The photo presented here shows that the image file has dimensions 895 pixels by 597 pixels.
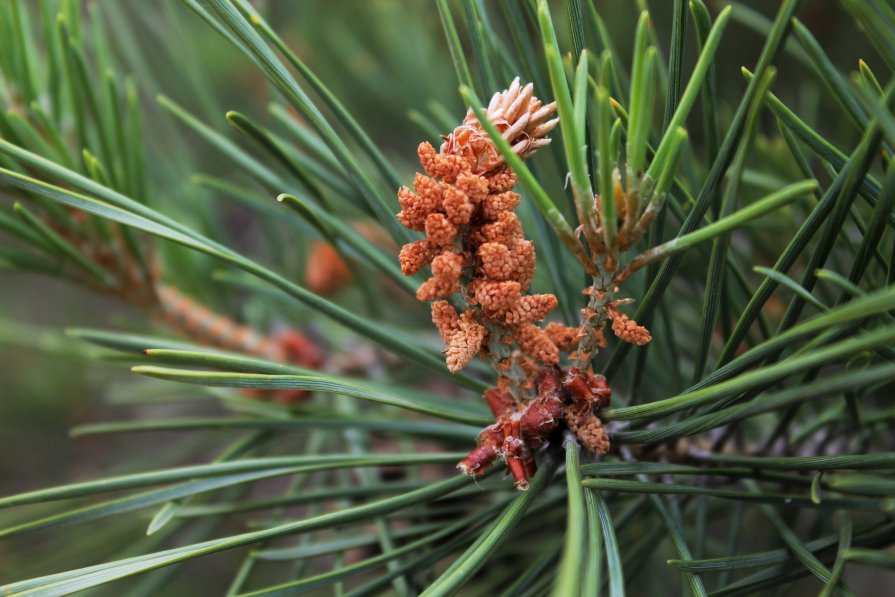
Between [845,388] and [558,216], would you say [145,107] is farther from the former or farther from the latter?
[845,388]

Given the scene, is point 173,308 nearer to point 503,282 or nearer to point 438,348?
point 438,348

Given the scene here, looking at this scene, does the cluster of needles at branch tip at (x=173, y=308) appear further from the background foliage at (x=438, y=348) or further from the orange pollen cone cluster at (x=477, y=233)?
the orange pollen cone cluster at (x=477, y=233)

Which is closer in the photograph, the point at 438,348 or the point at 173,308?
the point at 438,348

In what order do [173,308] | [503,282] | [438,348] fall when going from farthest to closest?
1. [173,308]
2. [438,348]
3. [503,282]

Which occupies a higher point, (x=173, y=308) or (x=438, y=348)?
(x=173, y=308)

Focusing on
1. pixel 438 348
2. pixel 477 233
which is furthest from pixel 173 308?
pixel 477 233

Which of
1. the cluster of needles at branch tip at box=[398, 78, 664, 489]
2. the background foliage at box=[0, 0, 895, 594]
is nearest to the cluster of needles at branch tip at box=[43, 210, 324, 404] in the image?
the background foliage at box=[0, 0, 895, 594]

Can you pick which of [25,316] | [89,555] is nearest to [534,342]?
[89,555]

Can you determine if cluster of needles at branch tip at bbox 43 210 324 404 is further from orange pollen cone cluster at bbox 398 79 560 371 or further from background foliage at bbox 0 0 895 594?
orange pollen cone cluster at bbox 398 79 560 371
